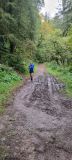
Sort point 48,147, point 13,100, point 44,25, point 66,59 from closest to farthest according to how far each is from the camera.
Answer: point 48,147
point 13,100
point 66,59
point 44,25

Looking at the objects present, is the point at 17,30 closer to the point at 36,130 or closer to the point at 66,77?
the point at 66,77

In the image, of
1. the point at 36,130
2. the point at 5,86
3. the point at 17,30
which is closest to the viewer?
the point at 36,130

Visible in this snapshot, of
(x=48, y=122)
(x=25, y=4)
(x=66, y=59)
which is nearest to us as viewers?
(x=48, y=122)

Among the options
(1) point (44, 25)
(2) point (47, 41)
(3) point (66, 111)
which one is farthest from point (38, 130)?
(1) point (44, 25)

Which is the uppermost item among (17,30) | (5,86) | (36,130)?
(36,130)

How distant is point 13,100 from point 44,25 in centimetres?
5348

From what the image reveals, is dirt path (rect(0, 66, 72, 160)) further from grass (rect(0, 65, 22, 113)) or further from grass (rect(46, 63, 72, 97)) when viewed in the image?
grass (rect(46, 63, 72, 97))

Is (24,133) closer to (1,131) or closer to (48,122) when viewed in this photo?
(1,131)

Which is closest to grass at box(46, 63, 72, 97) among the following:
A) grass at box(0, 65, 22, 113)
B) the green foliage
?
grass at box(0, 65, 22, 113)

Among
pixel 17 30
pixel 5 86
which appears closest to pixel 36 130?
pixel 5 86

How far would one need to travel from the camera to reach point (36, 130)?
9.42 metres

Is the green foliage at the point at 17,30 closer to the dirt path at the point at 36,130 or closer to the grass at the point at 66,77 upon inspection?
the grass at the point at 66,77

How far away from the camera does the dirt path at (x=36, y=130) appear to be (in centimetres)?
733

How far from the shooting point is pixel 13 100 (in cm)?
1491
